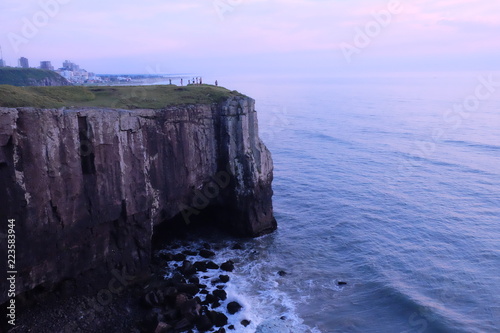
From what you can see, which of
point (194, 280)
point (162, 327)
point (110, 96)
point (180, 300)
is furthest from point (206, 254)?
point (110, 96)

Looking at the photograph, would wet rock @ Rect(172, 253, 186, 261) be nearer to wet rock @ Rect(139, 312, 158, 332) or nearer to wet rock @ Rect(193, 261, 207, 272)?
wet rock @ Rect(193, 261, 207, 272)

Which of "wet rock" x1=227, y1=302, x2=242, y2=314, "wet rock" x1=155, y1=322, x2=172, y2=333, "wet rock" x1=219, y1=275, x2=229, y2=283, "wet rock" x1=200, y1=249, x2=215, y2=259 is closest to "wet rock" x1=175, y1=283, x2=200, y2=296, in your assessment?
"wet rock" x1=219, y1=275, x2=229, y2=283

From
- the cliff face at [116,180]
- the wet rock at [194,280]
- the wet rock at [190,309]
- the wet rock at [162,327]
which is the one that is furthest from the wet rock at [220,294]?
the cliff face at [116,180]

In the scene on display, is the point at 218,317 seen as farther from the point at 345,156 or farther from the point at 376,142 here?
the point at 376,142

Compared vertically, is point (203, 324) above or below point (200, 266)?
below

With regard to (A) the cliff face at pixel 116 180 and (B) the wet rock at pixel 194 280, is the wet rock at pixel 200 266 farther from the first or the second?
(A) the cliff face at pixel 116 180

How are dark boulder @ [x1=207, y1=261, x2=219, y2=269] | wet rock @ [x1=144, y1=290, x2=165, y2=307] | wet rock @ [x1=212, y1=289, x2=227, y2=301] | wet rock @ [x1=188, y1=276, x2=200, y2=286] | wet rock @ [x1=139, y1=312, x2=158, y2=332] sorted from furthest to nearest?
dark boulder @ [x1=207, y1=261, x2=219, y2=269] → wet rock @ [x1=188, y1=276, x2=200, y2=286] → wet rock @ [x1=212, y1=289, x2=227, y2=301] → wet rock @ [x1=144, y1=290, x2=165, y2=307] → wet rock @ [x1=139, y1=312, x2=158, y2=332]

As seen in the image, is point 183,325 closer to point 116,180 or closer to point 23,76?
point 116,180
